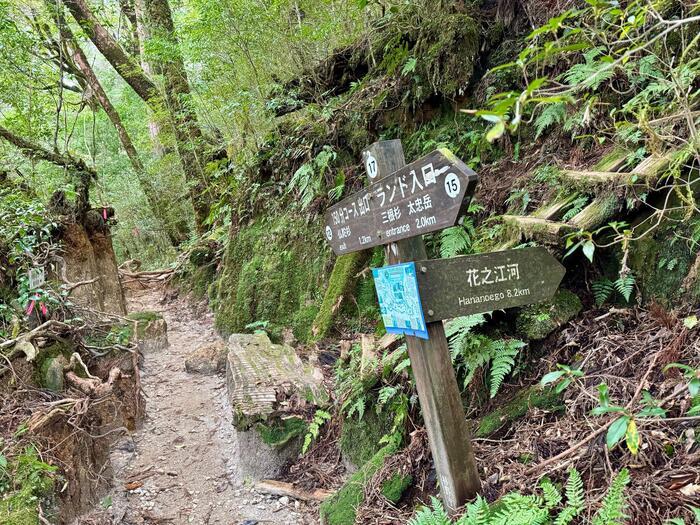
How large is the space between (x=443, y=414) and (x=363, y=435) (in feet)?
5.42

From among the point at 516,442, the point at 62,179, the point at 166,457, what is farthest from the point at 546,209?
the point at 62,179

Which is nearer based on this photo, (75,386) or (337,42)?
(75,386)

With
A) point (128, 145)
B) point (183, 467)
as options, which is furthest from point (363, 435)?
point (128, 145)

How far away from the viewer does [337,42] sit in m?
7.32

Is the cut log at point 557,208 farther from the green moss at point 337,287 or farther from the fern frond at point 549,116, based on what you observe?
the green moss at point 337,287

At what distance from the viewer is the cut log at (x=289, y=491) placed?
388 centimetres

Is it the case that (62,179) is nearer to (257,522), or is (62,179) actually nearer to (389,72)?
(389,72)

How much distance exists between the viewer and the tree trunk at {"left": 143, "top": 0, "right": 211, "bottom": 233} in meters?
10.6

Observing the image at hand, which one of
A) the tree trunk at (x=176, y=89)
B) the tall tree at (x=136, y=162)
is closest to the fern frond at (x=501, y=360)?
the tree trunk at (x=176, y=89)

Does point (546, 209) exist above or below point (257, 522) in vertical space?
above

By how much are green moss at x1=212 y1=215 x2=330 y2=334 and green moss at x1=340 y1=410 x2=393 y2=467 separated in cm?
264

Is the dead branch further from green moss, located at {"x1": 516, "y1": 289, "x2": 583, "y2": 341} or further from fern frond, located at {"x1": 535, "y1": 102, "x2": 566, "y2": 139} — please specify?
fern frond, located at {"x1": 535, "y1": 102, "x2": 566, "y2": 139}

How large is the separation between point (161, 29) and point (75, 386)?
371 inches

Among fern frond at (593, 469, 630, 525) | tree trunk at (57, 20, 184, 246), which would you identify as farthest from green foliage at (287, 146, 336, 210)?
tree trunk at (57, 20, 184, 246)
